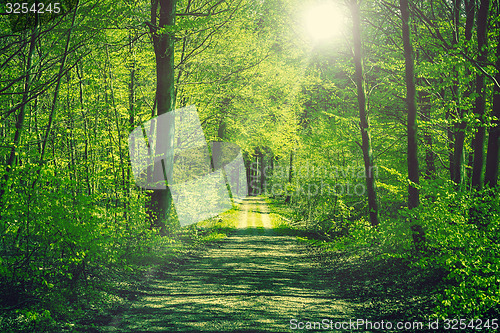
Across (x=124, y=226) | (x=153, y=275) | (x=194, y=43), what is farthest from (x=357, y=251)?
(x=194, y=43)

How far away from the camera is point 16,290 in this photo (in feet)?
19.2

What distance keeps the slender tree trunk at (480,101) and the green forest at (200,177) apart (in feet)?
0.15

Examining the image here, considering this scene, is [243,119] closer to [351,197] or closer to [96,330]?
[351,197]

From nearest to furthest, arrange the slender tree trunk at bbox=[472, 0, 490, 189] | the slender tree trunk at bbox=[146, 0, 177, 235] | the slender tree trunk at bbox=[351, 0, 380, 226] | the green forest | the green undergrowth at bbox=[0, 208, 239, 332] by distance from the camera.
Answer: the green undergrowth at bbox=[0, 208, 239, 332], the green forest, the slender tree trunk at bbox=[472, 0, 490, 189], the slender tree trunk at bbox=[146, 0, 177, 235], the slender tree trunk at bbox=[351, 0, 380, 226]

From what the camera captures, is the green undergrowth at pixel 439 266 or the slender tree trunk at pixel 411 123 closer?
the green undergrowth at pixel 439 266

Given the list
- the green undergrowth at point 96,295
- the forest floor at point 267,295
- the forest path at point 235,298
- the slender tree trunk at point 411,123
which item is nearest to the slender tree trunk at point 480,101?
the slender tree trunk at point 411,123

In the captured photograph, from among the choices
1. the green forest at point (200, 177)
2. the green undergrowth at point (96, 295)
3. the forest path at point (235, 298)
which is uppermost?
the green forest at point (200, 177)

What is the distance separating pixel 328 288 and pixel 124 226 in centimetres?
511

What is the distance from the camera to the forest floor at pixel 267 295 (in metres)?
6.08

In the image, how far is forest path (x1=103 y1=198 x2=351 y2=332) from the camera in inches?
236

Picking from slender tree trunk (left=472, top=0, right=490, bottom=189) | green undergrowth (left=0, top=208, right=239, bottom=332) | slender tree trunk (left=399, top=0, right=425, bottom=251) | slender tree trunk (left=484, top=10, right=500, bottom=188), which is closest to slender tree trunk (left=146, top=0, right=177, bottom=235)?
green undergrowth (left=0, top=208, right=239, bottom=332)

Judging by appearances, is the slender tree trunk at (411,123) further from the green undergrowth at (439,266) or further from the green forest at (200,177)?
the green undergrowth at (439,266)

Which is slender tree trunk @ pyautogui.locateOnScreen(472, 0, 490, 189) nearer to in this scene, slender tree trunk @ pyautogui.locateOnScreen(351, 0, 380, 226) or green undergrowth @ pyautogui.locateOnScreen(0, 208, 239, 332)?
slender tree trunk @ pyautogui.locateOnScreen(351, 0, 380, 226)

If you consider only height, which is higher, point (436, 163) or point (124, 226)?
point (436, 163)
